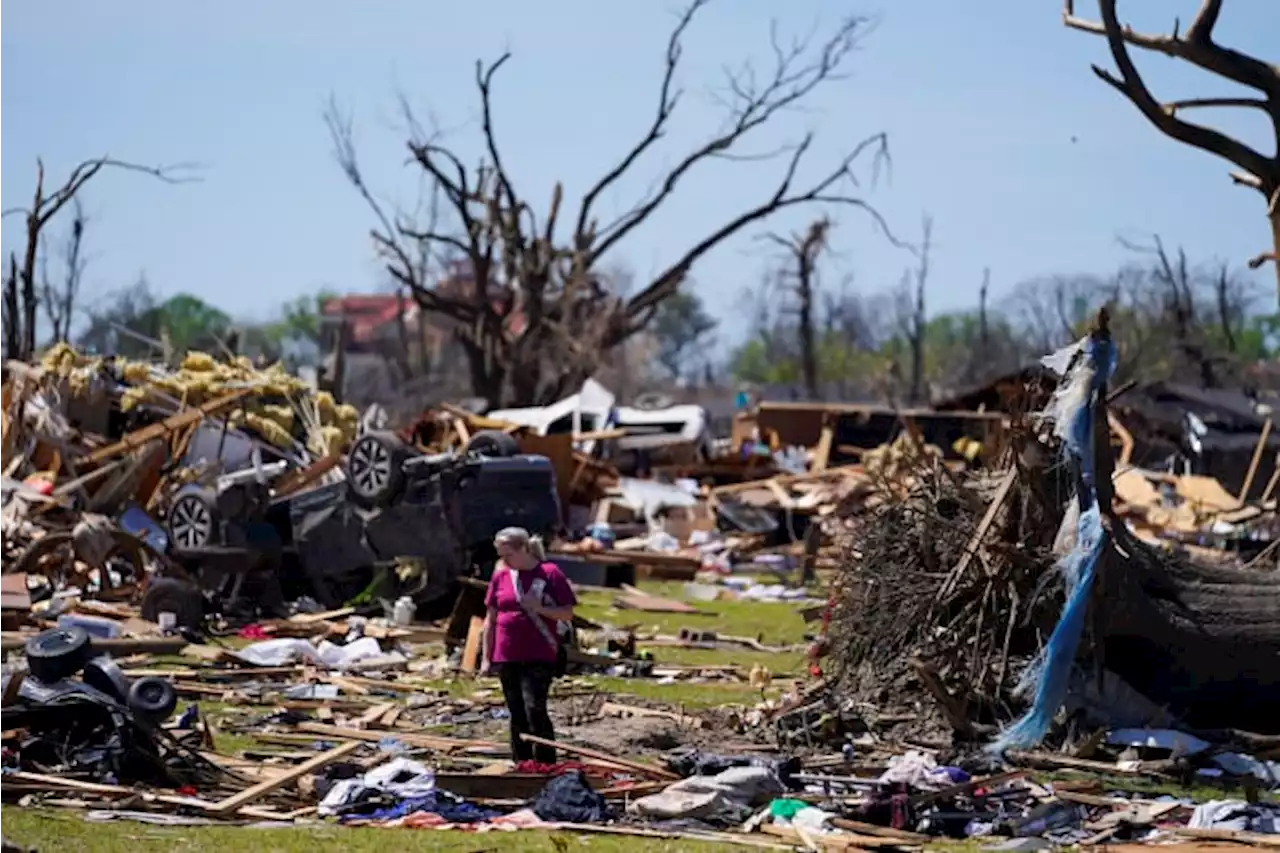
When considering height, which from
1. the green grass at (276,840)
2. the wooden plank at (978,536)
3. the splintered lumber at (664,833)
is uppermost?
the wooden plank at (978,536)

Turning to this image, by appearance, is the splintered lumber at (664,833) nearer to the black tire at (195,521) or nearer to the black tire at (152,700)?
the black tire at (152,700)

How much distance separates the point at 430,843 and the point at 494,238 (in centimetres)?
4122

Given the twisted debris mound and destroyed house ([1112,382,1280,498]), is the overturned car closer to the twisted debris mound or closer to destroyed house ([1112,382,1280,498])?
the twisted debris mound

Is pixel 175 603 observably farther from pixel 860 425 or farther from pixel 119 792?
pixel 860 425

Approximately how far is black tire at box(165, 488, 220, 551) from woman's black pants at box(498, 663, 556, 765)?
10.1 m

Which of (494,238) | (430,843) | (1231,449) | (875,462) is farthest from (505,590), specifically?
(494,238)

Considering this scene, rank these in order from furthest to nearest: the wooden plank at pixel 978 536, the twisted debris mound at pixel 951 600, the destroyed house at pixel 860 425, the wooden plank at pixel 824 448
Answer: the destroyed house at pixel 860 425 → the wooden plank at pixel 824 448 → the wooden plank at pixel 978 536 → the twisted debris mound at pixel 951 600

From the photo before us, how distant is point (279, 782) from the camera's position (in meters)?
11.5

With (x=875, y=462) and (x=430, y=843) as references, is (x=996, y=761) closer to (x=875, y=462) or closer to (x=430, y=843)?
(x=430, y=843)

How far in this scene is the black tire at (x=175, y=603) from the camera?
20.4 meters

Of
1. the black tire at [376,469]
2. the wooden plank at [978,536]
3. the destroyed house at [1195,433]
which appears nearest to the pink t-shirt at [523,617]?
the wooden plank at [978,536]

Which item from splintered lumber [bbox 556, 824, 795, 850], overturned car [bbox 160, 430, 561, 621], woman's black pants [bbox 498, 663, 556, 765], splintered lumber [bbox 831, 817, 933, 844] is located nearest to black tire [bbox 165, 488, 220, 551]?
overturned car [bbox 160, 430, 561, 621]

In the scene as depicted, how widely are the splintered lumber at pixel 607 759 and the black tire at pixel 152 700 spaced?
2.05 m

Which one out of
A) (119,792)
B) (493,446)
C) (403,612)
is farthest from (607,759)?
(493,446)
